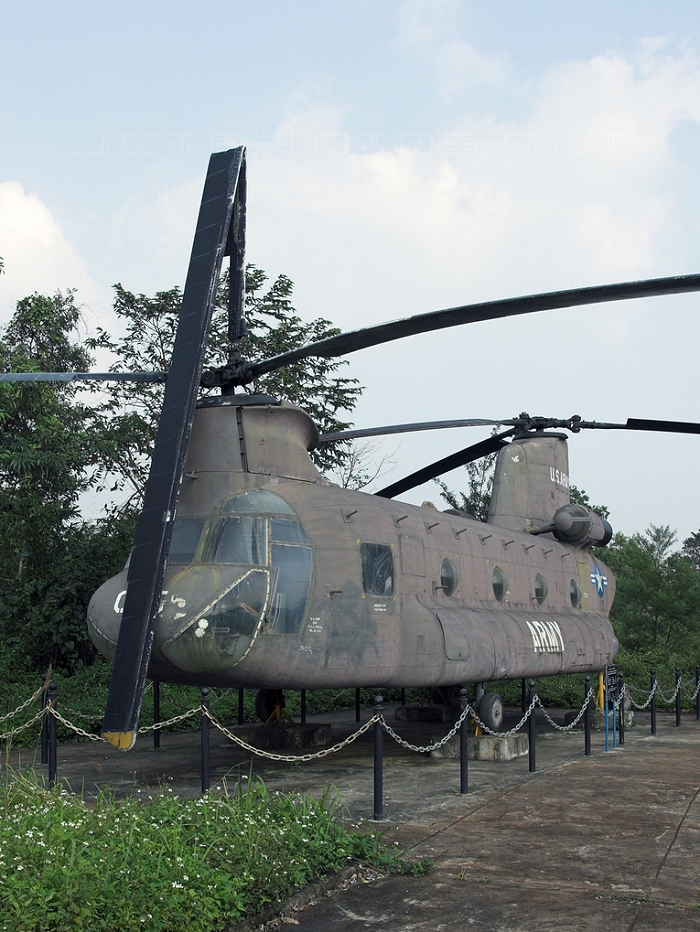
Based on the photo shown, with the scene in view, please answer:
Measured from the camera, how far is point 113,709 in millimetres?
8109

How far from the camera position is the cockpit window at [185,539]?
9516 mm

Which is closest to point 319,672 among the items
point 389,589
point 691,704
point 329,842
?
point 389,589

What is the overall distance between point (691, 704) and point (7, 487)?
55.8ft

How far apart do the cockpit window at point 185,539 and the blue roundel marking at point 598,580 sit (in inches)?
376

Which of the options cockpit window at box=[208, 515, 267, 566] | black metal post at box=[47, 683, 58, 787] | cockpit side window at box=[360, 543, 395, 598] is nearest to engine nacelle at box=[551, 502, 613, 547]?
cockpit side window at box=[360, 543, 395, 598]

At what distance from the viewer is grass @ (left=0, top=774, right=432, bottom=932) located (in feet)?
15.3

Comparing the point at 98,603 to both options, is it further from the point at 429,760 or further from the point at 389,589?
the point at 429,760

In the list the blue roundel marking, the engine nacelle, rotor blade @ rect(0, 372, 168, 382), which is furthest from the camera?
the blue roundel marking

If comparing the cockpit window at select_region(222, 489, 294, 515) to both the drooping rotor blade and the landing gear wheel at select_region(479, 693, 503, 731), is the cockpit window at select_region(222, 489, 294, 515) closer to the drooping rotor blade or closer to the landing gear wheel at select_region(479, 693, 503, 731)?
the drooping rotor blade

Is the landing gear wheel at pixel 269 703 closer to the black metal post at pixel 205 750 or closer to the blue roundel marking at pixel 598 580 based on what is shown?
the black metal post at pixel 205 750

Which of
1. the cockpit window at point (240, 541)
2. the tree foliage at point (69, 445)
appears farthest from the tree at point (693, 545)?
the cockpit window at point (240, 541)

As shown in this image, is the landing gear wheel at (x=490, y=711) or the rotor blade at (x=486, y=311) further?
the landing gear wheel at (x=490, y=711)

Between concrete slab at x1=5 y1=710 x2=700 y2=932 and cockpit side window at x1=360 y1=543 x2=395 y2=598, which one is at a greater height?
cockpit side window at x1=360 y1=543 x2=395 y2=598

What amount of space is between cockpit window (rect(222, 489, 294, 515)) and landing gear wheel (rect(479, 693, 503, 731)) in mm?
4728
